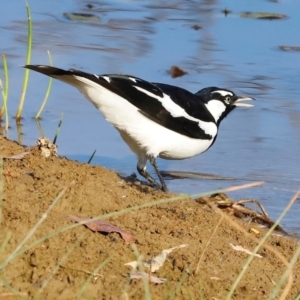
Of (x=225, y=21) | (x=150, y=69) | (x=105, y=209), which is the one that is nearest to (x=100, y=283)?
(x=105, y=209)

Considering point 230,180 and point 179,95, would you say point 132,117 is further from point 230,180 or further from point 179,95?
point 230,180

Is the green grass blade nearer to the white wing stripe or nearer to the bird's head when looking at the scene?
the white wing stripe

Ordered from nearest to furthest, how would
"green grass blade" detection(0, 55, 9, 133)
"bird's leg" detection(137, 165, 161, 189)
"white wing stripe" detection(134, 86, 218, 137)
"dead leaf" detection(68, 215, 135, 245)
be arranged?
"dead leaf" detection(68, 215, 135, 245) < "white wing stripe" detection(134, 86, 218, 137) < "bird's leg" detection(137, 165, 161, 189) < "green grass blade" detection(0, 55, 9, 133)

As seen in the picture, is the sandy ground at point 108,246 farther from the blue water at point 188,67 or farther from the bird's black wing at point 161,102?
the blue water at point 188,67

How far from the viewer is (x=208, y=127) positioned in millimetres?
6211

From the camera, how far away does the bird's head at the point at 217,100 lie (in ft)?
21.8

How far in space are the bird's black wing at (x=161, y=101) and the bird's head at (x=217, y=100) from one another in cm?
29

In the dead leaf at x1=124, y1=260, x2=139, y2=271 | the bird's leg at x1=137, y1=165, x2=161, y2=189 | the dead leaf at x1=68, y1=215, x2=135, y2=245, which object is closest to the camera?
the dead leaf at x1=124, y1=260, x2=139, y2=271

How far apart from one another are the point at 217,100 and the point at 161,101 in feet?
3.18

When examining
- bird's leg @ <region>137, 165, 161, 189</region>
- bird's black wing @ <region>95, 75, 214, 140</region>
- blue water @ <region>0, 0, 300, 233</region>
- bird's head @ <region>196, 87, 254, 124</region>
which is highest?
bird's black wing @ <region>95, 75, 214, 140</region>

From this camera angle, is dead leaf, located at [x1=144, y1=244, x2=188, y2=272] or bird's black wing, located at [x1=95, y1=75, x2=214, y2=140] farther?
bird's black wing, located at [x1=95, y1=75, x2=214, y2=140]

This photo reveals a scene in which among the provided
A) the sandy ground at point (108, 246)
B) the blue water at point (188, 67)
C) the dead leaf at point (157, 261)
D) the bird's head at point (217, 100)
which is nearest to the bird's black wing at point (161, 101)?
the bird's head at point (217, 100)

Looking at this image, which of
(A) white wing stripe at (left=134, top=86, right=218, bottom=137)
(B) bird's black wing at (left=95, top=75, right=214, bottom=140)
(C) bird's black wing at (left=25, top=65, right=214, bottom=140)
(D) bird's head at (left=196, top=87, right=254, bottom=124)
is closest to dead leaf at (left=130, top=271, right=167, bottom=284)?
(C) bird's black wing at (left=25, top=65, right=214, bottom=140)

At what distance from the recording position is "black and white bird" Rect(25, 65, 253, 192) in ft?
18.3
